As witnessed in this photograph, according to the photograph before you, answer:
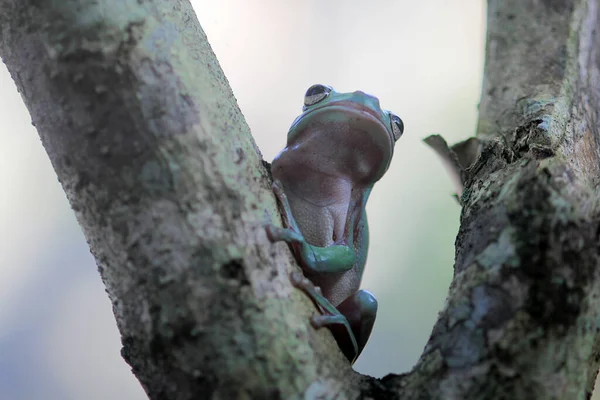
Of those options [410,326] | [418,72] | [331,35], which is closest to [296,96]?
[331,35]

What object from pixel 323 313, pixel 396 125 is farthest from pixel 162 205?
pixel 396 125

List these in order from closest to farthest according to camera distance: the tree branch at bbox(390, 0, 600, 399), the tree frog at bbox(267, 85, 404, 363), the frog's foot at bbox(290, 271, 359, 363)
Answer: the tree branch at bbox(390, 0, 600, 399)
the frog's foot at bbox(290, 271, 359, 363)
the tree frog at bbox(267, 85, 404, 363)

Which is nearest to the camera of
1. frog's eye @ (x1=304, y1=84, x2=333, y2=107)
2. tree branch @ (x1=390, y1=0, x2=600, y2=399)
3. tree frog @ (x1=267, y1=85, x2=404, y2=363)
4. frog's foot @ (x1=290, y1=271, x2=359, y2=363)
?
tree branch @ (x1=390, y1=0, x2=600, y2=399)

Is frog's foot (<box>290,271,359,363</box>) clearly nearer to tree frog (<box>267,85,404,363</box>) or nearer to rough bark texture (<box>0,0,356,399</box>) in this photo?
rough bark texture (<box>0,0,356,399</box>)

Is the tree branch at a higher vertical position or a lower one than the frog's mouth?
lower

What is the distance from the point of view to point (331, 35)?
364cm

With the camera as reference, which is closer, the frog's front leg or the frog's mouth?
the frog's front leg

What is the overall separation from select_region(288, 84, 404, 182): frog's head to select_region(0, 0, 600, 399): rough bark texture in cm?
62

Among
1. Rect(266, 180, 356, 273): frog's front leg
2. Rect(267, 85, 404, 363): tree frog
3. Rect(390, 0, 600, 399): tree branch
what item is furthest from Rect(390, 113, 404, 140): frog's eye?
Rect(390, 0, 600, 399): tree branch

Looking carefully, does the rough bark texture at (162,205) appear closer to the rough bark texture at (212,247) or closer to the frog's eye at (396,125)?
the rough bark texture at (212,247)

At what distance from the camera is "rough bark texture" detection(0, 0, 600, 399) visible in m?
0.96

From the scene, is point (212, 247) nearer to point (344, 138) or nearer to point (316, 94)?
point (344, 138)

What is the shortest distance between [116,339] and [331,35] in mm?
2164

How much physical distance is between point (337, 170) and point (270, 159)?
135 centimetres
